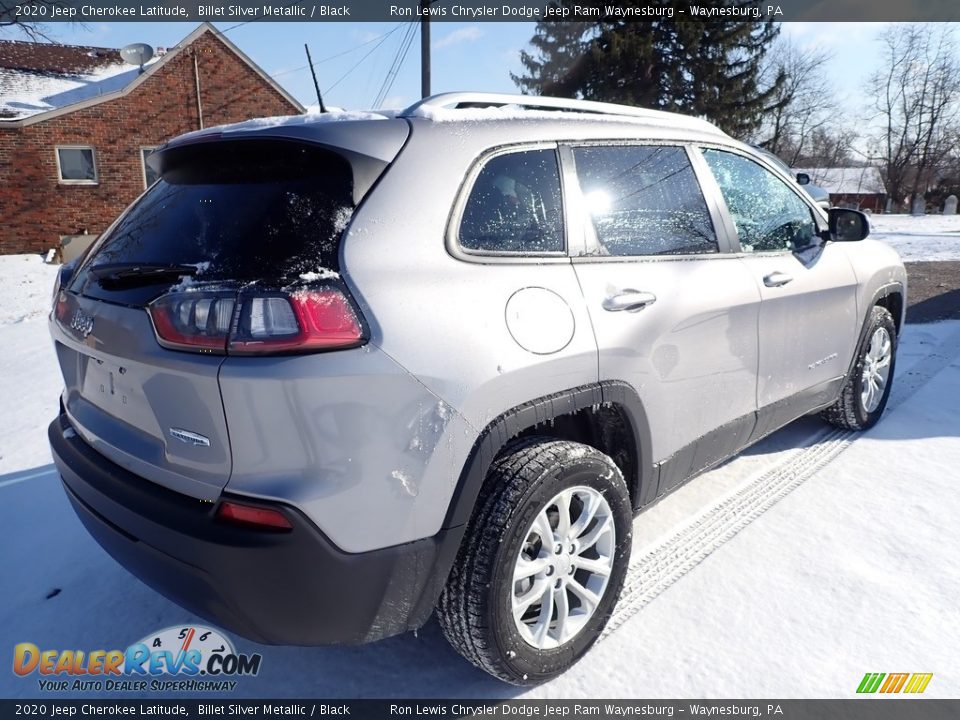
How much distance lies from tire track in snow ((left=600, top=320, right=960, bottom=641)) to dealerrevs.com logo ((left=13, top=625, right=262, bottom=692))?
132 cm

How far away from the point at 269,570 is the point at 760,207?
2.72 meters

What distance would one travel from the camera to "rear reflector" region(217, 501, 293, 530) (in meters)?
1.59

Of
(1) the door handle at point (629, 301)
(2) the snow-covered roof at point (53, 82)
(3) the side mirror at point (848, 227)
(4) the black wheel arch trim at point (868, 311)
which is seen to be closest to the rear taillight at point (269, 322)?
(1) the door handle at point (629, 301)

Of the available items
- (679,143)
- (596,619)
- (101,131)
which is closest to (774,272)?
(679,143)

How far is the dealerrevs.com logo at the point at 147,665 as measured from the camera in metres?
2.18

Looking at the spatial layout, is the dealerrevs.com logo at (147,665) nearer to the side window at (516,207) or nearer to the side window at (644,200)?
the side window at (516,207)

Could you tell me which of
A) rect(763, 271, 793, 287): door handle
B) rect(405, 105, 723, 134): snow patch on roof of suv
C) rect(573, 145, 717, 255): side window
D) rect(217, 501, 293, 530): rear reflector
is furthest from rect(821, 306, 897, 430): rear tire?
rect(217, 501, 293, 530): rear reflector

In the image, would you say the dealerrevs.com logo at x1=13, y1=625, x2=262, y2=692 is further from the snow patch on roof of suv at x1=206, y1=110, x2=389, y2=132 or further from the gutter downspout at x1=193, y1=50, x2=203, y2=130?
the gutter downspout at x1=193, y1=50, x2=203, y2=130

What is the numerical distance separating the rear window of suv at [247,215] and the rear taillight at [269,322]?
0.07 m

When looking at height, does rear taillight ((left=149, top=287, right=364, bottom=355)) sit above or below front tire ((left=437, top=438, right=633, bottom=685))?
above

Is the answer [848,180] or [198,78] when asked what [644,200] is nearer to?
[198,78]

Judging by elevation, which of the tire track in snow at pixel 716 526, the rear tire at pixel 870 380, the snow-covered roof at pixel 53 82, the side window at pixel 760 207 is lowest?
the tire track in snow at pixel 716 526

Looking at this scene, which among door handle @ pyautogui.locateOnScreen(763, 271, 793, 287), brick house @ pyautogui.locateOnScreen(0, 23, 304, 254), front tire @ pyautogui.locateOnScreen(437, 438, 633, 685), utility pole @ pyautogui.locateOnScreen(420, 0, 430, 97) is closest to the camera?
front tire @ pyautogui.locateOnScreen(437, 438, 633, 685)

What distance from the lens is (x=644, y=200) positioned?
250cm
